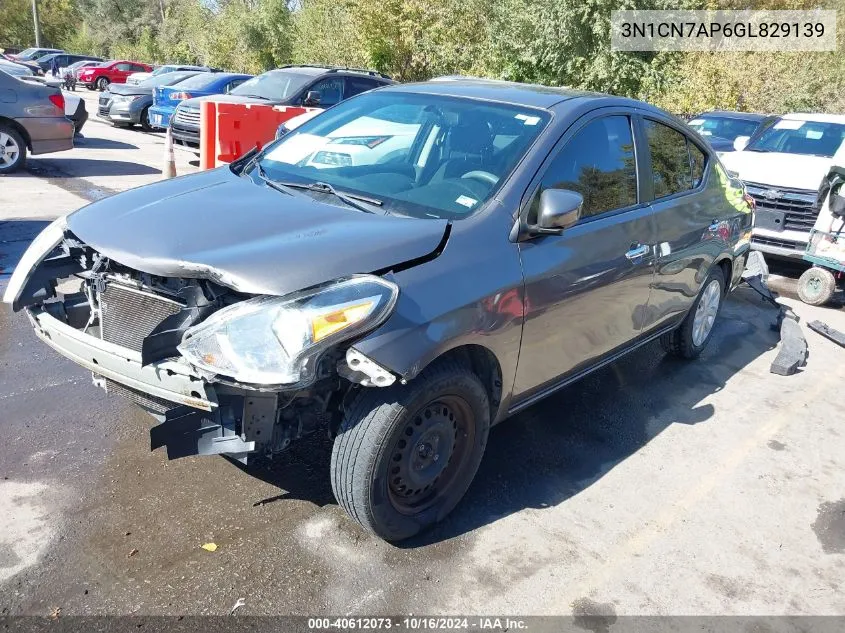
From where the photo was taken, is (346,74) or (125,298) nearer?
A: (125,298)

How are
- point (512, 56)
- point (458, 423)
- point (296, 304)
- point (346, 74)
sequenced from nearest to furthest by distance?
point (296, 304) < point (458, 423) < point (346, 74) < point (512, 56)

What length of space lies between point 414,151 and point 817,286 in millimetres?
5521

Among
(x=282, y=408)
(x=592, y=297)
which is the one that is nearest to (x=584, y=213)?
(x=592, y=297)

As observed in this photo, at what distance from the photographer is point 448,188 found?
3342 millimetres

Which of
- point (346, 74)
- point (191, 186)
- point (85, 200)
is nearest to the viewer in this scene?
point (191, 186)

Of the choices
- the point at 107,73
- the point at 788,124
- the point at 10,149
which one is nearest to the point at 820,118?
the point at 788,124

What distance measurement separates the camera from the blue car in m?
14.8

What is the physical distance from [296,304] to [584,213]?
5.76ft

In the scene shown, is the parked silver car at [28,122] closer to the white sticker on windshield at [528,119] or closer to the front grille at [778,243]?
the white sticker on windshield at [528,119]

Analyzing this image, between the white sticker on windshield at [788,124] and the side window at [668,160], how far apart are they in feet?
19.9

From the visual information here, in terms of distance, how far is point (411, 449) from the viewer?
2.95 metres

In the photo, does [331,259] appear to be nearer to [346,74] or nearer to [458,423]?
[458,423]

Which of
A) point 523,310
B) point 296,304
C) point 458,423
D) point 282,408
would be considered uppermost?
point 296,304

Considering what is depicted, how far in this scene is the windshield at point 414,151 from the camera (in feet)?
10.8
